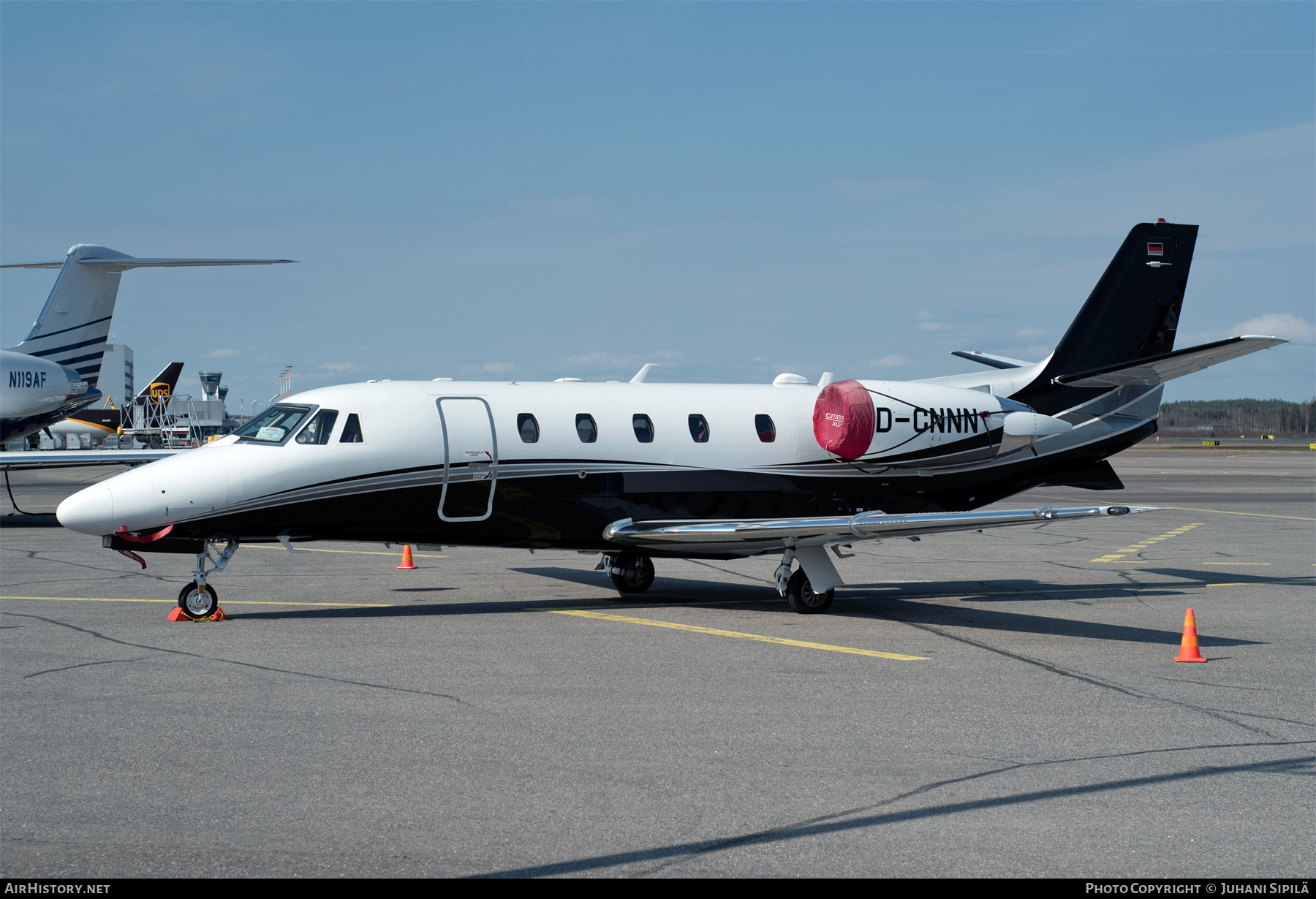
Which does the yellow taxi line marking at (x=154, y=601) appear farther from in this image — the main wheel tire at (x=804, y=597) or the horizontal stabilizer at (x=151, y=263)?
the horizontal stabilizer at (x=151, y=263)

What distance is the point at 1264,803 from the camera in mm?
6719

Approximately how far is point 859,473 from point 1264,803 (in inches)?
387

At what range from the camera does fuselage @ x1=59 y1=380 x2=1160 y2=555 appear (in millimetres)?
13312

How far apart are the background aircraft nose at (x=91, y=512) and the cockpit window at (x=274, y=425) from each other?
1.71 m

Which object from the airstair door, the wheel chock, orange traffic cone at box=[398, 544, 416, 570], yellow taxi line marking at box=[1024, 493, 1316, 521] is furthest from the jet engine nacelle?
yellow taxi line marking at box=[1024, 493, 1316, 521]

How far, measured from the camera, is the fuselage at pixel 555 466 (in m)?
13.3

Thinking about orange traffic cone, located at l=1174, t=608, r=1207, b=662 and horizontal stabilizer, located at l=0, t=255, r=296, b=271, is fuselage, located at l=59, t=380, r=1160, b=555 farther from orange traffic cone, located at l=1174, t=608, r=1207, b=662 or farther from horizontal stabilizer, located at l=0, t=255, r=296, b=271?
horizontal stabilizer, located at l=0, t=255, r=296, b=271

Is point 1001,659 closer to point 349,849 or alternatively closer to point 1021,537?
point 349,849

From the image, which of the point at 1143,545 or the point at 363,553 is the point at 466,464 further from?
the point at 1143,545

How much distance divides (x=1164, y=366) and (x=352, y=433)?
472 inches

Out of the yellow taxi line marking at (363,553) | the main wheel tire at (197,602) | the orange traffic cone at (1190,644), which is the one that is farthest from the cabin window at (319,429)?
the orange traffic cone at (1190,644)

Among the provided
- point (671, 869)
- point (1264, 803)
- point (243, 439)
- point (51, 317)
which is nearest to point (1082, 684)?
point (1264, 803)

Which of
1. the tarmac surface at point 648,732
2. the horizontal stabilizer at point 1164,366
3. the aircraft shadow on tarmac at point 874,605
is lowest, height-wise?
the tarmac surface at point 648,732

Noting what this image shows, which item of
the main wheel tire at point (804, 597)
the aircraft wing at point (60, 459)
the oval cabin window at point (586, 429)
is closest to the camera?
the main wheel tire at point (804, 597)
